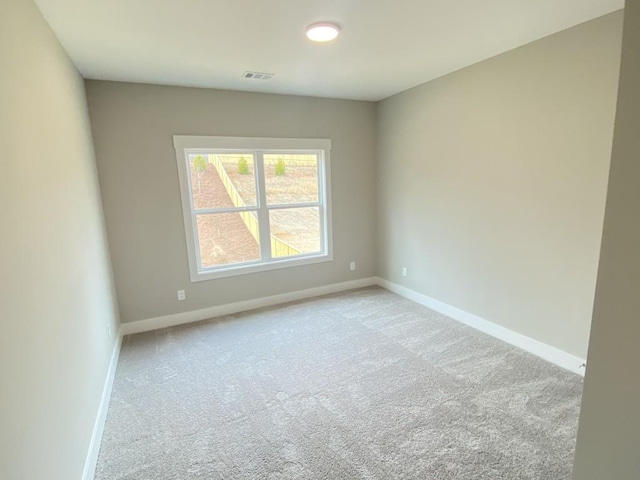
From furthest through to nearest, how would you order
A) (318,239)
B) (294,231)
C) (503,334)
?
(318,239), (294,231), (503,334)

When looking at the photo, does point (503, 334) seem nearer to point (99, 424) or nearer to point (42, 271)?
point (99, 424)

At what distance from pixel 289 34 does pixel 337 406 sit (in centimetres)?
259

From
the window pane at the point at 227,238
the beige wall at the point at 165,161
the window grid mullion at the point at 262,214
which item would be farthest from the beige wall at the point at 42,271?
the window grid mullion at the point at 262,214

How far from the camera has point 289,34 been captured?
2354 mm

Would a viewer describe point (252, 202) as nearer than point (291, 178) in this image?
Yes

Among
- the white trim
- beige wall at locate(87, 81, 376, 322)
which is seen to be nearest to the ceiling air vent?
beige wall at locate(87, 81, 376, 322)

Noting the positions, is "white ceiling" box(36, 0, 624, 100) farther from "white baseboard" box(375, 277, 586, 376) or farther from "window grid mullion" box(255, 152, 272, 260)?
"white baseboard" box(375, 277, 586, 376)

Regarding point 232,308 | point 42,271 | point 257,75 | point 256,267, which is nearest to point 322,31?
point 257,75

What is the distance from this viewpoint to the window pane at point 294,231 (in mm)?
4328

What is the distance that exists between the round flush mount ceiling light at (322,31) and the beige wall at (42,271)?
60.8 inches

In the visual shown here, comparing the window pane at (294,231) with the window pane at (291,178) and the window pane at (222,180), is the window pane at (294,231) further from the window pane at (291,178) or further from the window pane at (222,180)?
the window pane at (222,180)

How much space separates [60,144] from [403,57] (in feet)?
8.60

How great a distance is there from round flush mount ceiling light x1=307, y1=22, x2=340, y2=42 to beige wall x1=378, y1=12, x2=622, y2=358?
62.4 inches

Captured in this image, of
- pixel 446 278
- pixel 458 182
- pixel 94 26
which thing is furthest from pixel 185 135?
pixel 446 278
